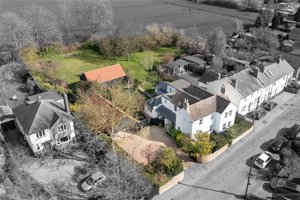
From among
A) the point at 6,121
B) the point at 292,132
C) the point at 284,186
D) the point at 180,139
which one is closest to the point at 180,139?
the point at 180,139

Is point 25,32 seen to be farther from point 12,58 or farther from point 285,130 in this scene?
point 285,130

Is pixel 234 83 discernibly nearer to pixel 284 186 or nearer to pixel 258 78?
pixel 258 78

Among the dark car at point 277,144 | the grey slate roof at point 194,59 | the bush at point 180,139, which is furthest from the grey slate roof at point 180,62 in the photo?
the dark car at point 277,144

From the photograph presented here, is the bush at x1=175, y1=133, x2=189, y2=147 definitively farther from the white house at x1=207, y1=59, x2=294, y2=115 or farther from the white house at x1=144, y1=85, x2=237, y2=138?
the white house at x1=207, y1=59, x2=294, y2=115

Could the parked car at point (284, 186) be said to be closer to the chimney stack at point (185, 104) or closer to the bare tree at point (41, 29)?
the chimney stack at point (185, 104)

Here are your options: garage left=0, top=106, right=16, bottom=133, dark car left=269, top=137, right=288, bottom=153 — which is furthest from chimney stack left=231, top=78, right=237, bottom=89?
garage left=0, top=106, right=16, bottom=133

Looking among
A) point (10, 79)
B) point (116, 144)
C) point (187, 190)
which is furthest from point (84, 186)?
point (10, 79)
